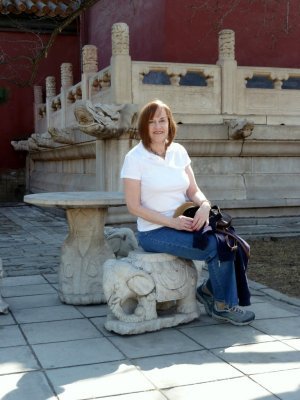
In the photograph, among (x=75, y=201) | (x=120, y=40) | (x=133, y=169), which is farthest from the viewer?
(x=120, y=40)

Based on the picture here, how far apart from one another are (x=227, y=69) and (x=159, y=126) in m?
4.83

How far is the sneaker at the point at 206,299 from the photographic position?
4089 millimetres

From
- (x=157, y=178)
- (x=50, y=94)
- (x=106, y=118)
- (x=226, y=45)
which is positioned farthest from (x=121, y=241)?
(x=50, y=94)

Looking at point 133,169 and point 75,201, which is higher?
point 133,169

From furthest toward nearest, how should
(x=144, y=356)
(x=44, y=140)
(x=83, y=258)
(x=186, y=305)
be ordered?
1. (x=44, y=140)
2. (x=83, y=258)
3. (x=186, y=305)
4. (x=144, y=356)

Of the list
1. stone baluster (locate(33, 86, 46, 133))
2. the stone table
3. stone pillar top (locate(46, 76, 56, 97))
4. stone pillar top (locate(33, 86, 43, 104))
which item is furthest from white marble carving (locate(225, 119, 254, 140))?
stone pillar top (locate(33, 86, 43, 104))

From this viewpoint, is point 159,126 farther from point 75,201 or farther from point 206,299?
point 206,299

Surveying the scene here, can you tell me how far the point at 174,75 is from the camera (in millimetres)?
8250

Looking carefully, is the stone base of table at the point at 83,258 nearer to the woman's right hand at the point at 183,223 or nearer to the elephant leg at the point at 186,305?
A: the elephant leg at the point at 186,305

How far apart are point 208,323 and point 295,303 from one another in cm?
87

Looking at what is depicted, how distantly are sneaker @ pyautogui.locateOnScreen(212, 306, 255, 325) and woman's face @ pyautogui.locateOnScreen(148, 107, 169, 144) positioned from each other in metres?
1.21

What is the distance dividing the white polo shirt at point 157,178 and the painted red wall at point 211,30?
541 cm

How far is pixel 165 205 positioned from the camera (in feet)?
12.9

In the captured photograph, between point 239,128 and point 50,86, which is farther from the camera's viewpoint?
point 50,86
